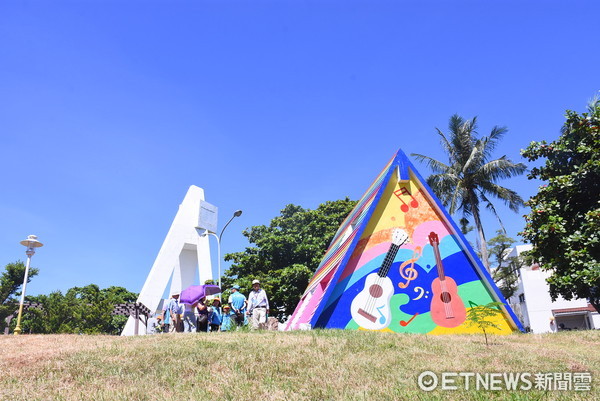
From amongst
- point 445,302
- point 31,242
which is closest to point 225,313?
point 445,302

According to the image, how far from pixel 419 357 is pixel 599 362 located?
371cm

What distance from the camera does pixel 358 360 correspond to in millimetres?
9008

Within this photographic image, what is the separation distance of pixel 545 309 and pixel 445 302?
4000 centimetres

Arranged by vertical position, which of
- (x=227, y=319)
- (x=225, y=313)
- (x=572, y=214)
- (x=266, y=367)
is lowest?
(x=266, y=367)

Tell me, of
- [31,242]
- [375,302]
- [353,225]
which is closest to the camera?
[375,302]

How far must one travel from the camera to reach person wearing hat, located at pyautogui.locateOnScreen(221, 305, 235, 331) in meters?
16.5

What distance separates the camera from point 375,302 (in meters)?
16.5

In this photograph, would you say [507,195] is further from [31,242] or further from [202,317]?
[31,242]

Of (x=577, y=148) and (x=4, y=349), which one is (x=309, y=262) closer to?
(x=577, y=148)

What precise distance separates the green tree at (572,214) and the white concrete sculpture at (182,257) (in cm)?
2806

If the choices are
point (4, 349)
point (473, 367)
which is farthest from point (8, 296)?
point (473, 367)

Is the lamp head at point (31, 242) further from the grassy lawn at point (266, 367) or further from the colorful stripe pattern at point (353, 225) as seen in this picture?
the colorful stripe pattern at point (353, 225)

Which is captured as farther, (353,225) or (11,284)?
(11,284)

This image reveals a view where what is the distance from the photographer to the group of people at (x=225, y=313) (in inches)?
632
